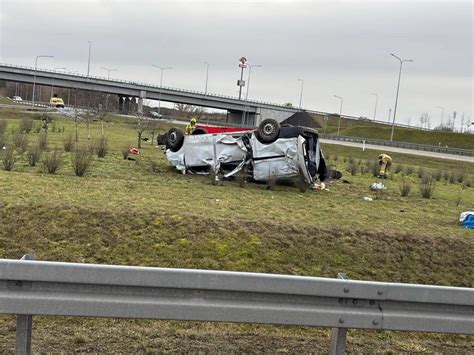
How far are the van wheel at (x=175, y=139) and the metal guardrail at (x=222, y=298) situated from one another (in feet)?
38.0

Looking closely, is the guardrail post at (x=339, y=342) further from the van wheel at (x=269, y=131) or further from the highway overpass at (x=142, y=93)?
the highway overpass at (x=142, y=93)

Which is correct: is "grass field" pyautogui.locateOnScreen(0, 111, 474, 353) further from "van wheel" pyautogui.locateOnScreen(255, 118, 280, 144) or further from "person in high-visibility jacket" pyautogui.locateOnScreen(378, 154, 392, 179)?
"person in high-visibility jacket" pyautogui.locateOnScreen(378, 154, 392, 179)

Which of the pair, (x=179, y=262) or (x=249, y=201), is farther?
(x=249, y=201)

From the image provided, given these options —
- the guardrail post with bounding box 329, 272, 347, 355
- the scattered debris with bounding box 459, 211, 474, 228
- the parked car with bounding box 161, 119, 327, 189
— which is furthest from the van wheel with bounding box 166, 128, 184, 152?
the guardrail post with bounding box 329, 272, 347, 355

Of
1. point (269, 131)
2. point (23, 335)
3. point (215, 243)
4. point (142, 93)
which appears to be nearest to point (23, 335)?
point (23, 335)

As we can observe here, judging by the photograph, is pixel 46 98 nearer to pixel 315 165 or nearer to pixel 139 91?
pixel 139 91

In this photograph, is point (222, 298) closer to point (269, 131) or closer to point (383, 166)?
point (269, 131)

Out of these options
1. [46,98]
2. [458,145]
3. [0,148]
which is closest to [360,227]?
[0,148]

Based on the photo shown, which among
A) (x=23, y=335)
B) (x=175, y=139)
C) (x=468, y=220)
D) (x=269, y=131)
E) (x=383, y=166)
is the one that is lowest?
(x=23, y=335)

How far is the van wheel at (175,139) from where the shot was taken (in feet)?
49.1

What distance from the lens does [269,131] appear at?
13.4 m

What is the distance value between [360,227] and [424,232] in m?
1.10

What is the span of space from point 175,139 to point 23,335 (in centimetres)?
1176

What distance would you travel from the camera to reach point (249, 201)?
34.5 feet
